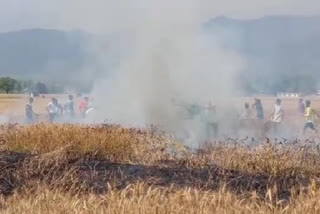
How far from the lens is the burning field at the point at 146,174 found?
806cm

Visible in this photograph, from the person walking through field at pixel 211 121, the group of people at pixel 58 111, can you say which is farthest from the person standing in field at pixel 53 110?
the person walking through field at pixel 211 121

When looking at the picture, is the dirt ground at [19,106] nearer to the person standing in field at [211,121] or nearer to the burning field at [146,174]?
the person standing in field at [211,121]

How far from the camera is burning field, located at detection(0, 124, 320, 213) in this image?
26.5ft

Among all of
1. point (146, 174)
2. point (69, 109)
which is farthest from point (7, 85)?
point (146, 174)

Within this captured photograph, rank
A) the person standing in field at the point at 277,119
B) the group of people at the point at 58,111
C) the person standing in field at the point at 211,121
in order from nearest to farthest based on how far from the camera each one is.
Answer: the person standing in field at the point at 211,121 → the person standing in field at the point at 277,119 → the group of people at the point at 58,111

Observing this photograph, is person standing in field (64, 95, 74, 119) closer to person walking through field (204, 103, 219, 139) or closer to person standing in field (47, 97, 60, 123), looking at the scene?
person standing in field (47, 97, 60, 123)

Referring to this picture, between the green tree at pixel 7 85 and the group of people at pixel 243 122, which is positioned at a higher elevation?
the green tree at pixel 7 85

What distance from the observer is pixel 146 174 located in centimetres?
1136

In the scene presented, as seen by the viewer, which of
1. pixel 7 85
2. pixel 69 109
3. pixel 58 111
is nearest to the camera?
pixel 58 111

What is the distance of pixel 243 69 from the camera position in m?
39.1

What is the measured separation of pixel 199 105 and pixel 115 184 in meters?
17.8

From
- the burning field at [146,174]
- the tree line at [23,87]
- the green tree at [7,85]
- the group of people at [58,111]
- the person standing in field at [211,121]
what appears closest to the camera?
the burning field at [146,174]

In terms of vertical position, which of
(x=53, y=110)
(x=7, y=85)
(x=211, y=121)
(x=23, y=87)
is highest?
(x=7, y=85)

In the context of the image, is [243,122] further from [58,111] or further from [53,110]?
[58,111]
